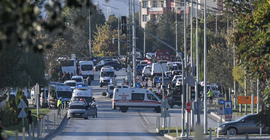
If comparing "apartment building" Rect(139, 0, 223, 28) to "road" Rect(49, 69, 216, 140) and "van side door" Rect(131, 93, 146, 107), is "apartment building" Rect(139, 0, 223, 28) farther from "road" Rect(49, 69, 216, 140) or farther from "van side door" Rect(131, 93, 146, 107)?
"road" Rect(49, 69, 216, 140)

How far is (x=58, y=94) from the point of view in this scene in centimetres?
4975

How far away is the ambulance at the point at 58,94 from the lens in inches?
1951

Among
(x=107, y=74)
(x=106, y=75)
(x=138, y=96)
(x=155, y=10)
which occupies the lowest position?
(x=138, y=96)

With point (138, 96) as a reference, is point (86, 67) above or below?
above

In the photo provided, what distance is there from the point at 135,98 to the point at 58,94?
868 cm

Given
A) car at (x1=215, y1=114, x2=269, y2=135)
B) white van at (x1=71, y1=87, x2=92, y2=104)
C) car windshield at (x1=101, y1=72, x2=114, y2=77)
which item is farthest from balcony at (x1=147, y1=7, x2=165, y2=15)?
car at (x1=215, y1=114, x2=269, y2=135)

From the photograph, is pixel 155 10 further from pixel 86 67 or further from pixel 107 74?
pixel 107 74

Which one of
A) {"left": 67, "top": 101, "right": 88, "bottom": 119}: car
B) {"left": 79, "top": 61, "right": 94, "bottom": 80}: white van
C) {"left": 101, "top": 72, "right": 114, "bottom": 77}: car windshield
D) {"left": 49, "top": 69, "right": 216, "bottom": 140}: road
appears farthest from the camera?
{"left": 79, "top": 61, "right": 94, "bottom": 80}: white van

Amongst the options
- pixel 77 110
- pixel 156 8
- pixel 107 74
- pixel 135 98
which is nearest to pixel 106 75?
pixel 107 74

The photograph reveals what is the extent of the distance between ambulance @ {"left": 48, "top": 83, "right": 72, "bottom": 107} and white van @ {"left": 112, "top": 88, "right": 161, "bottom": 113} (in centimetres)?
642

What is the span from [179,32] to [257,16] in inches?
3808

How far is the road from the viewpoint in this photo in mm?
29981

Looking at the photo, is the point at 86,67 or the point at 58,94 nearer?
the point at 58,94

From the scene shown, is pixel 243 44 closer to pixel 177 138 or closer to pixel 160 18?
pixel 177 138
